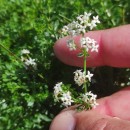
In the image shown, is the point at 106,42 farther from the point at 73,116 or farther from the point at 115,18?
the point at 73,116

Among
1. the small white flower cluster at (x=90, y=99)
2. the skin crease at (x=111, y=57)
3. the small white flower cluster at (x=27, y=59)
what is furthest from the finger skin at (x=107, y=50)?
the small white flower cluster at (x=90, y=99)

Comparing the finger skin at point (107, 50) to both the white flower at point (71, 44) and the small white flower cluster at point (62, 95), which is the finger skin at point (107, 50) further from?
the small white flower cluster at point (62, 95)

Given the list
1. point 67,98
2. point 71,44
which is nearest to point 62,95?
point 67,98

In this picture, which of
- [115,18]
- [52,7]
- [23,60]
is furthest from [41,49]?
[115,18]

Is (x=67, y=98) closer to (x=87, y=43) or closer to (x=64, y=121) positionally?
(x=64, y=121)

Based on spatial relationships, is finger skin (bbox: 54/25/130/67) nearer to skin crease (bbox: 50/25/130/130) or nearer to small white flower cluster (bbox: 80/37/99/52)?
skin crease (bbox: 50/25/130/130)

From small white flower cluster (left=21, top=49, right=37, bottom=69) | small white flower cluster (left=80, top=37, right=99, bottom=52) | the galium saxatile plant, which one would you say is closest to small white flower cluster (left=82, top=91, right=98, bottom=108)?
the galium saxatile plant
